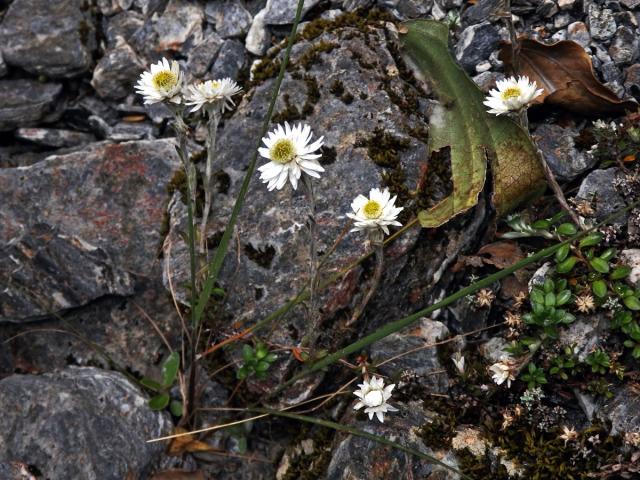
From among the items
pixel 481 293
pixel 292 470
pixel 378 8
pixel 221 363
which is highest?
pixel 378 8

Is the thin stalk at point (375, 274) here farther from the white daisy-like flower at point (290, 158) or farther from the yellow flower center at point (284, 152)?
the yellow flower center at point (284, 152)

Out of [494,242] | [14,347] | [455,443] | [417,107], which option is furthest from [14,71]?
[455,443]

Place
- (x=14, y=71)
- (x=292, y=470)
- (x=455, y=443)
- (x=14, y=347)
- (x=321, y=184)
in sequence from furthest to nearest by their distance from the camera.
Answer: (x=14, y=71) → (x=14, y=347) → (x=321, y=184) → (x=292, y=470) → (x=455, y=443)

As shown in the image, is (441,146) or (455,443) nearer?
(455,443)

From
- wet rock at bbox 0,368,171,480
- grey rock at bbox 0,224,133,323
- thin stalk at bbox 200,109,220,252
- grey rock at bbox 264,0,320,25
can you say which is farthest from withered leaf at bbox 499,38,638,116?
wet rock at bbox 0,368,171,480

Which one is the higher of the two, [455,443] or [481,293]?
[481,293]

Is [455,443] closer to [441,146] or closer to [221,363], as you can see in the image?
[221,363]

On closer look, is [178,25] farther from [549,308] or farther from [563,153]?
[549,308]
